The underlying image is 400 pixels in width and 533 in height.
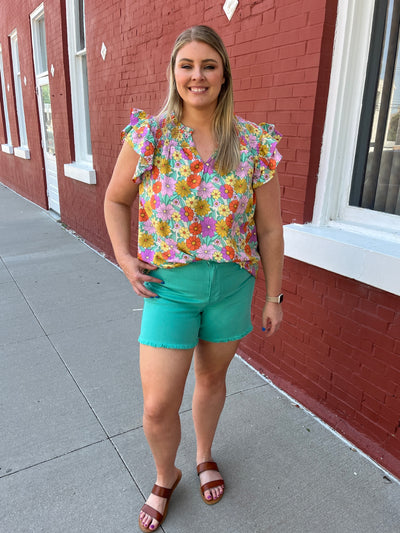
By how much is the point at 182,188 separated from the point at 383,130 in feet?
4.35

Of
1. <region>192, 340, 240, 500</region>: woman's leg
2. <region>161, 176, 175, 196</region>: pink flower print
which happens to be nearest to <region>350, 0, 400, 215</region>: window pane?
<region>192, 340, 240, 500</region>: woman's leg

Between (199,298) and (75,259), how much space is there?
4151 millimetres

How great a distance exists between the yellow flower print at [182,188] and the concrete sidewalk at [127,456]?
4.69 ft

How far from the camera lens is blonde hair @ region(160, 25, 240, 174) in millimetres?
1431

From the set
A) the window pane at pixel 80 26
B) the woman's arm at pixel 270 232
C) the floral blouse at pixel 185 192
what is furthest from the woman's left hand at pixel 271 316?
the window pane at pixel 80 26

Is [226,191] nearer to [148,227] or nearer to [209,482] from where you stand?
[148,227]

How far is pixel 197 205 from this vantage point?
1.49 meters

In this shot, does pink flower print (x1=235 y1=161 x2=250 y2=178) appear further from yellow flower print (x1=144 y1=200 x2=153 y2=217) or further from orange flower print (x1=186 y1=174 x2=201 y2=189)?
yellow flower print (x1=144 y1=200 x2=153 y2=217)

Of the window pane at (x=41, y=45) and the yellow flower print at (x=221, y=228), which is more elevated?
the window pane at (x=41, y=45)

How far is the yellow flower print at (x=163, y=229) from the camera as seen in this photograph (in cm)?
149

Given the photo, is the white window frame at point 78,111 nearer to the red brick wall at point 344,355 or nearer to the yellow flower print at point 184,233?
the red brick wall at point 344,355

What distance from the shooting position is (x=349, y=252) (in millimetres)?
2059

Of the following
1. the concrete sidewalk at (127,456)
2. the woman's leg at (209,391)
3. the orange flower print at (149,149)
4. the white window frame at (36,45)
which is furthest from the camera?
the white window frame at (36,45)

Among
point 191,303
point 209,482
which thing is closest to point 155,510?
point 209,482
